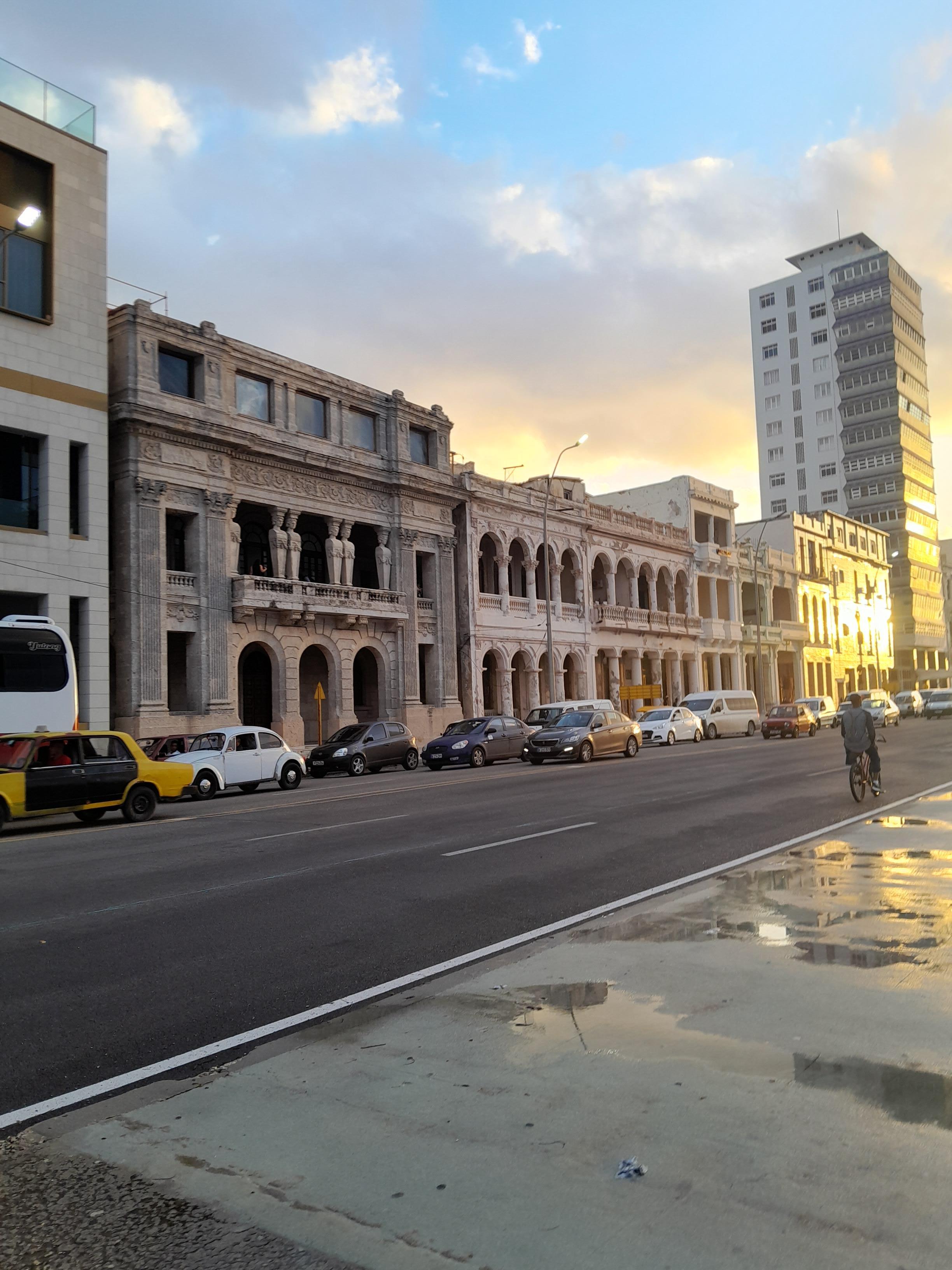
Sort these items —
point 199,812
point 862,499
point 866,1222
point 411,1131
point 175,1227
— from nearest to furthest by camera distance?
point 866,1222 < point 175,1227 < point 411,1131 < point 199,812 < point 862,499

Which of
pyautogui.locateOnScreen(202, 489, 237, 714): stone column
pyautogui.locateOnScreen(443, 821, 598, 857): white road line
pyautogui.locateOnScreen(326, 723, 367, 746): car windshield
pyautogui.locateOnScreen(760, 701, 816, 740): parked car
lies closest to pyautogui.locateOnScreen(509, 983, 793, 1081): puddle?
pyautogui.locateOnScreen(443, 821, 598, 857): white road line

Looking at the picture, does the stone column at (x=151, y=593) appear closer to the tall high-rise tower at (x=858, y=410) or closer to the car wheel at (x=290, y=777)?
the car wheel at (x=290, y=777)

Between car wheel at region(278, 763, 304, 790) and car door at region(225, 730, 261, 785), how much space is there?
2.61ft

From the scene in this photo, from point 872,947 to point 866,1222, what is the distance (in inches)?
144

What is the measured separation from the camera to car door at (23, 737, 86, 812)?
51.8ft

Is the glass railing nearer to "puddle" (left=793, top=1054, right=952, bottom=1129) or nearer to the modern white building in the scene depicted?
the modern white building

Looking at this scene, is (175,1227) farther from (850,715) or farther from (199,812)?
(199,812)

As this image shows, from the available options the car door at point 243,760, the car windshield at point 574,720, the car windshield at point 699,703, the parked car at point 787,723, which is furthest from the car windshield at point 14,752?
the car windshield at point 699,703

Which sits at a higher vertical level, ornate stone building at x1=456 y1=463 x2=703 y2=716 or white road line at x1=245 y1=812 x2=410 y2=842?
ornate stone building at x1=456 y1=463 x2=703 y2=716

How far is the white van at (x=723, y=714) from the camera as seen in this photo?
46094 millimetres

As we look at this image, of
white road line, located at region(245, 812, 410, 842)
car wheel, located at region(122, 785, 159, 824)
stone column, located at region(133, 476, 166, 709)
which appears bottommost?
white road line, located at region(245, 812, 410, 842)

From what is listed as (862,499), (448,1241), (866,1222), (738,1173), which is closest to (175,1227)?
(448,1241)

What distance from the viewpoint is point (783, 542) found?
77312 millimetres

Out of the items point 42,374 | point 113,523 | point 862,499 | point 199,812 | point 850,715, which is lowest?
point 199,812
